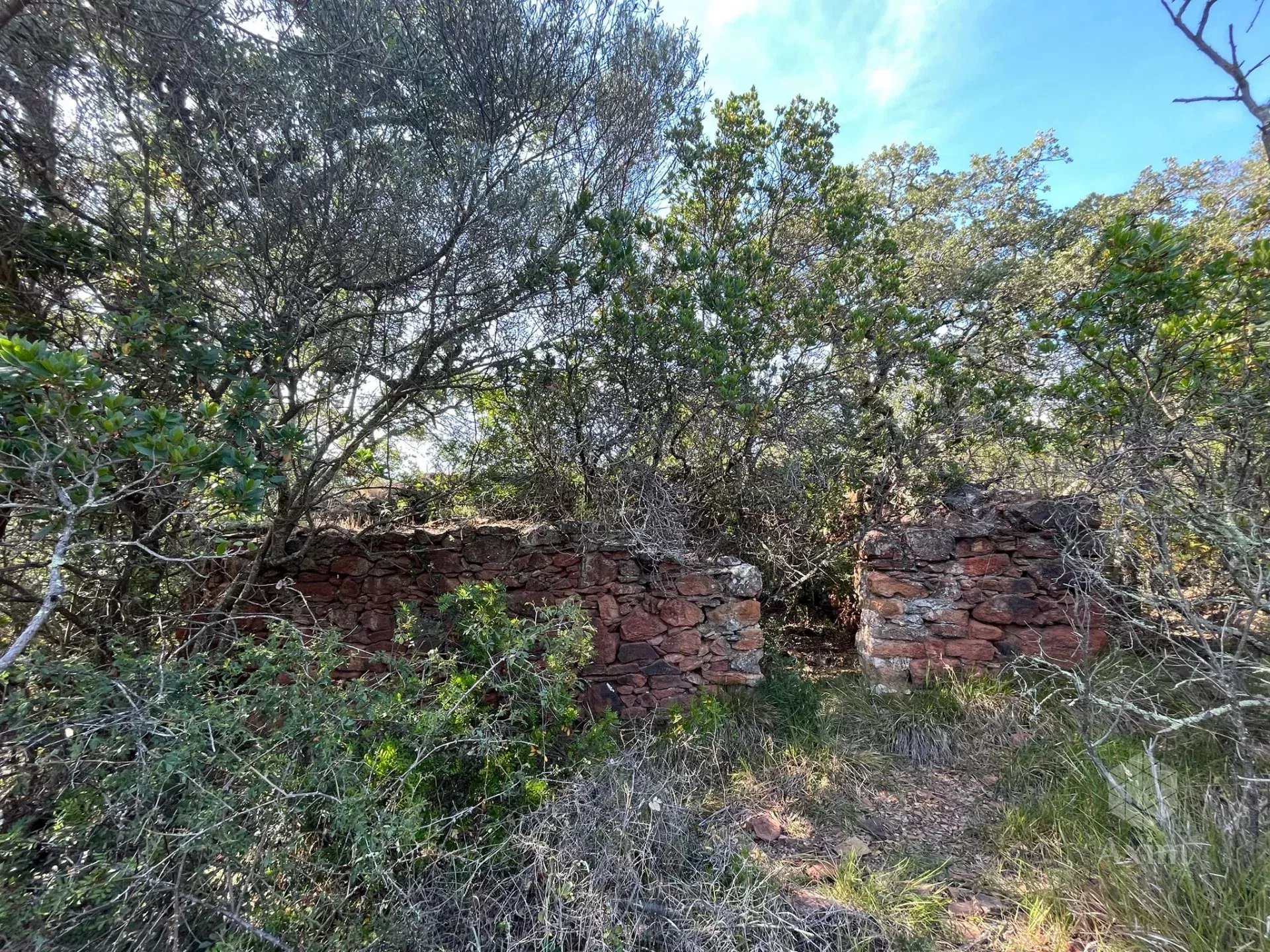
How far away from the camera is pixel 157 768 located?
185 cm

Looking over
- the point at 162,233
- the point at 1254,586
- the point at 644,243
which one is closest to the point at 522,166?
the point at 644,243

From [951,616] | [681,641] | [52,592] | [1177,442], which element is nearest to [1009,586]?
[951,616]

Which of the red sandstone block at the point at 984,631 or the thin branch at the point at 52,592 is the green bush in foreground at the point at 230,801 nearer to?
the thin branch at the point at 52,592

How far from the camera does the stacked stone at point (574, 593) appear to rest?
3723 millimetres

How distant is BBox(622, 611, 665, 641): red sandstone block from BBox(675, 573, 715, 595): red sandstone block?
0.29 metres

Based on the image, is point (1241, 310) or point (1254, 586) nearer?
point (1254, 586)

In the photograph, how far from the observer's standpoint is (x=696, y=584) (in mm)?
3793

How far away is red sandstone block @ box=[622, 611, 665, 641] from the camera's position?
3740 mm

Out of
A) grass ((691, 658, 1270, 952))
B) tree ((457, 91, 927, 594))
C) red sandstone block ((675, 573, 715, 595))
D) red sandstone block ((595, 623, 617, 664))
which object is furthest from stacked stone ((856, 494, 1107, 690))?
red sandstone block ((595, 623, 617, 664))

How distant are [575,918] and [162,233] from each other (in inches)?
149

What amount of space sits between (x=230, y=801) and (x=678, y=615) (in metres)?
2.63

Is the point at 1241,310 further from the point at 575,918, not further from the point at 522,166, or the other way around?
the point at 575,918

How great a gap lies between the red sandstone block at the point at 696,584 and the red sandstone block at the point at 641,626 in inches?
11.2

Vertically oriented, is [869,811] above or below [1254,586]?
below
